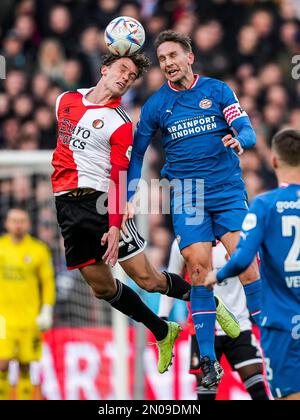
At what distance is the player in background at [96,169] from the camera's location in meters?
9.18

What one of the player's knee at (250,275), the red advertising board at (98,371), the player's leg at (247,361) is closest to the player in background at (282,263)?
the player's knee at (250,275)

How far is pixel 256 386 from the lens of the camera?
36.6 feet

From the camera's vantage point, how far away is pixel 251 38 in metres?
16.4

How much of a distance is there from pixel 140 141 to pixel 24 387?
6398 millimetres

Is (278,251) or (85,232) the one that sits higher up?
(85,232)

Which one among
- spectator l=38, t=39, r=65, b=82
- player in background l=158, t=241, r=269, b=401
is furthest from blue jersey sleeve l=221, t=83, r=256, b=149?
spectator l=38, t=39, r=65, b=82

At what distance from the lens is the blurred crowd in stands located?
16.0m

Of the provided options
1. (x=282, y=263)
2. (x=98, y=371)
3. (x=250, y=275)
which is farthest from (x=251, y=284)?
(x=98, y=371)

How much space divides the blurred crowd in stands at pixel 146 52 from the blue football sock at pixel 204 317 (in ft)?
19.8

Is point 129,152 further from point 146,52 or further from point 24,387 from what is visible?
point 146,52

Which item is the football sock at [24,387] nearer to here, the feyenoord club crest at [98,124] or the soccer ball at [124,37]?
the feyenoord club crest at [98,124]

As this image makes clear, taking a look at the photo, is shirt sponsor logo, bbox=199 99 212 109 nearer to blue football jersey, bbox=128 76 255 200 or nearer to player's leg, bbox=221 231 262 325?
blue football jersey, bbox=128 76 255 200

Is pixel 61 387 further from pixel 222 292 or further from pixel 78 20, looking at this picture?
pixel 78 20
